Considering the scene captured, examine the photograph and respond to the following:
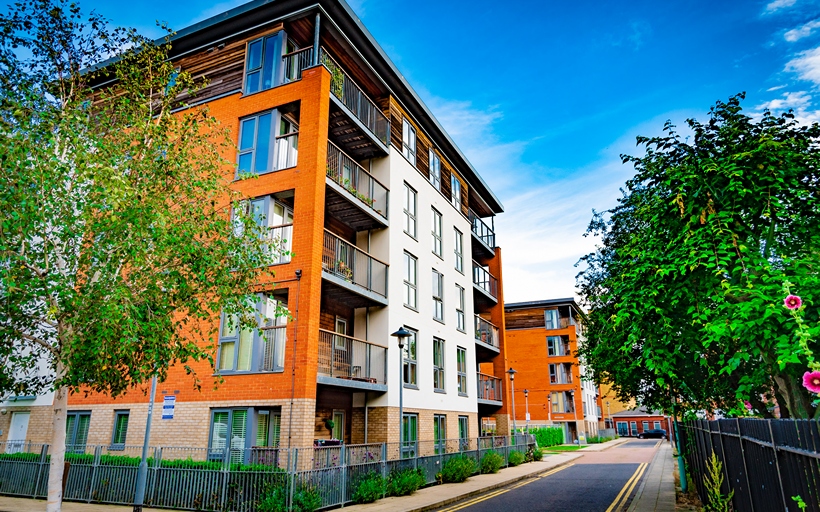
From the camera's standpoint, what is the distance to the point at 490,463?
22844 millimetres

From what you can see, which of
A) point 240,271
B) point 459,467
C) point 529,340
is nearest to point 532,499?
point 459,467

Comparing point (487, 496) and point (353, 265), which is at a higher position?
point (353, 265)

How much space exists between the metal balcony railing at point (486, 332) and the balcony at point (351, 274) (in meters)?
11.4

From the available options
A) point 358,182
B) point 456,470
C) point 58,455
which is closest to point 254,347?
point 58,455

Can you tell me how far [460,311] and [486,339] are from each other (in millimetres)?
4520

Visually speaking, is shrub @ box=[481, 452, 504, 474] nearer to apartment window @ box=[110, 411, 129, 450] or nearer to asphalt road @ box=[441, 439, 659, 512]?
asphalt road @ box=[441, 439, 659, 512]

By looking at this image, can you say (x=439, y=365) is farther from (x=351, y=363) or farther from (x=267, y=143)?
(x=267, y=143)

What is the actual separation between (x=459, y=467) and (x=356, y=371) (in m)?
5.57

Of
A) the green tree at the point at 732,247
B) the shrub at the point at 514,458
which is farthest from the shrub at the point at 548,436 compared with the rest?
the green tree at the point at 732,247

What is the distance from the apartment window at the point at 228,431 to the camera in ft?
48.4

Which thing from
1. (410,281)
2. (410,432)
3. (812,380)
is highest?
(410,281)

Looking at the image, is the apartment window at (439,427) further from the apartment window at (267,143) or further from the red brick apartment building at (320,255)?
the apartment window at (267,143)

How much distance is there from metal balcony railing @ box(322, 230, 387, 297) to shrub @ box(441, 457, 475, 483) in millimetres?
6510

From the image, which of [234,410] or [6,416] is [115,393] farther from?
[6,416]
